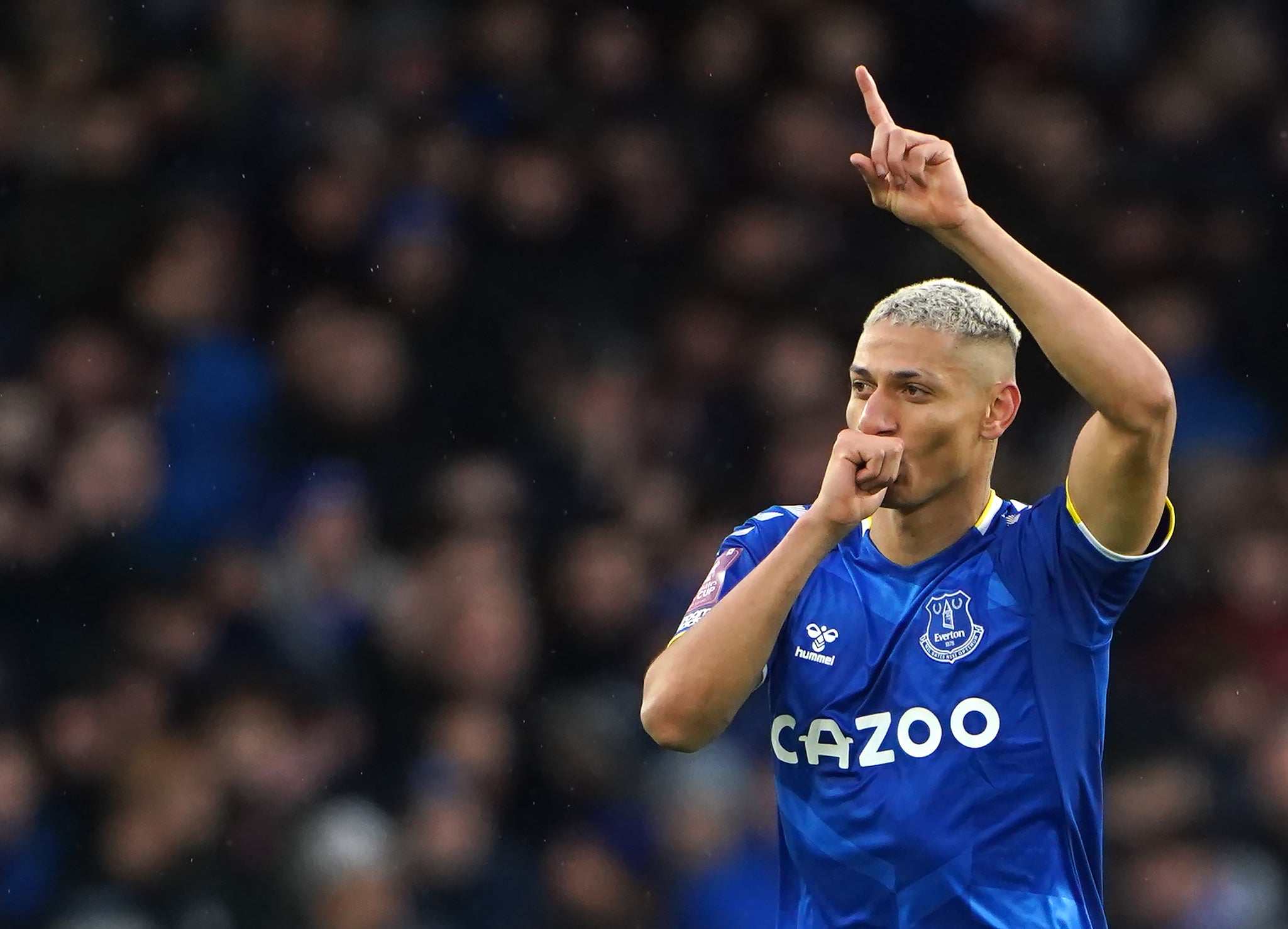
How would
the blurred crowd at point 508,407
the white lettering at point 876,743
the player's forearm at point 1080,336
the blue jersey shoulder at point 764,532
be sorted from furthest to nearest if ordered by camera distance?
the blurred crowd at point 508,407 < the blue jersey shoulder at point 764,532 < the white lettering at point 876,743 < the player's forearm at point 1080,336

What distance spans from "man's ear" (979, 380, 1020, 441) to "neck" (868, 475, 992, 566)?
3.6 inches

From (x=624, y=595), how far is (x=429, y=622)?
0.73m

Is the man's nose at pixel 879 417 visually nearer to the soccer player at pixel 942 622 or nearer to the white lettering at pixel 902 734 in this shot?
the soccer player at pixel 942 622

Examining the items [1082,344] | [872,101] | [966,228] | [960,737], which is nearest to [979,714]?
[960,737]

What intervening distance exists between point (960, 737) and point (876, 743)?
15 centimetres

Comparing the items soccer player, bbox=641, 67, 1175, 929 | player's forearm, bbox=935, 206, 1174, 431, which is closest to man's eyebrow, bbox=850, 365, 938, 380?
soccer player, bbox=641, 67, 1175, 929

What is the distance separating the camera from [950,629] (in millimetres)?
3012

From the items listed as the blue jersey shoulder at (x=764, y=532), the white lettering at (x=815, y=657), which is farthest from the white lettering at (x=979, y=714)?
the blue jersey shoulder at (x=764, y=532)

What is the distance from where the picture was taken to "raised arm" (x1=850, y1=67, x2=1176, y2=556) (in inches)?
107

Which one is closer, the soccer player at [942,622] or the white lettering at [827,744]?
the soccer player at [942,622]

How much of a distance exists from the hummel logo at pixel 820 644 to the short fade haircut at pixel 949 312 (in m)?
0.57

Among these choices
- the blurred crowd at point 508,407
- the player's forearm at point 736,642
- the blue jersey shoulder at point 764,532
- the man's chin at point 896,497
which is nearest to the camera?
the player's forearm at point 736,642

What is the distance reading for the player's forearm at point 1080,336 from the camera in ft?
8.92

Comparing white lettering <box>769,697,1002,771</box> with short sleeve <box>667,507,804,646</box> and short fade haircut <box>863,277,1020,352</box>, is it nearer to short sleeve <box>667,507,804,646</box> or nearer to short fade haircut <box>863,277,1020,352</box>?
short sleeve <box>667,507,804,646</box>
